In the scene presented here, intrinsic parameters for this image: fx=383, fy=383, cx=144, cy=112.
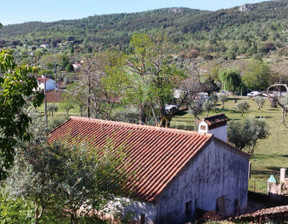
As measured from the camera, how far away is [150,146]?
16.0 m

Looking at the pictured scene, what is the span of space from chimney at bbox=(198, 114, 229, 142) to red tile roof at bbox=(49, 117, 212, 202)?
118 centimetres

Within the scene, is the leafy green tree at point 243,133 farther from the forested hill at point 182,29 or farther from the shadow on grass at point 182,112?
the forested hill at point 182,29

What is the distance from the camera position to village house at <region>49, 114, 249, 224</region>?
13508mm

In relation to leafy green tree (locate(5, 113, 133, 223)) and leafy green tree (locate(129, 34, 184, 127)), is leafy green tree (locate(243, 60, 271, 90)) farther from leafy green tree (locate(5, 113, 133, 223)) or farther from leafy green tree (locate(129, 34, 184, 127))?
leafy green tree (locate(5, 113, 133, 223))

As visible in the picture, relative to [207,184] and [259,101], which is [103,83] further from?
[259,101]

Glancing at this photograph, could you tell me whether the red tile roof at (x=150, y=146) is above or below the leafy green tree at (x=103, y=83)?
below

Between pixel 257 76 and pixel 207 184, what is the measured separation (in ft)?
231

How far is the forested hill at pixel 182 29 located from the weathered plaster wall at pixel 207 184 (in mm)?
102844

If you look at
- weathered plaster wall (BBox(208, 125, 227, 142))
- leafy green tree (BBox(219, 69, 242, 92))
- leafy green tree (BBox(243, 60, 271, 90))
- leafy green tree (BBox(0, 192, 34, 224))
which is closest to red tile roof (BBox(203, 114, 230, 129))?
weathered plaster wall (BBox(208, 125, 227, 142))

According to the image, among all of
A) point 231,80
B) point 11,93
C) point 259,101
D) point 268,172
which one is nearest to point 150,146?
point 11,93

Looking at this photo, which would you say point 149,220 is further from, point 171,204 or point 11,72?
point 11,72

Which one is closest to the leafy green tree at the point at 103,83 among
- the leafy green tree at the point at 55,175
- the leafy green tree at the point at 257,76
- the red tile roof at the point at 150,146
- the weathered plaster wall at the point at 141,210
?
the red tile roof at the point at 150,146

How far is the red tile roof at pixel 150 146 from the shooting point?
13727mm

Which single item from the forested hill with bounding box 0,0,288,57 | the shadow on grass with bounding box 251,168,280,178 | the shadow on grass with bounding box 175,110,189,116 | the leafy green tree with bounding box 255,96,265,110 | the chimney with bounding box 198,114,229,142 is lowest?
the shadow on grass with bounding box 251,168,280,178
